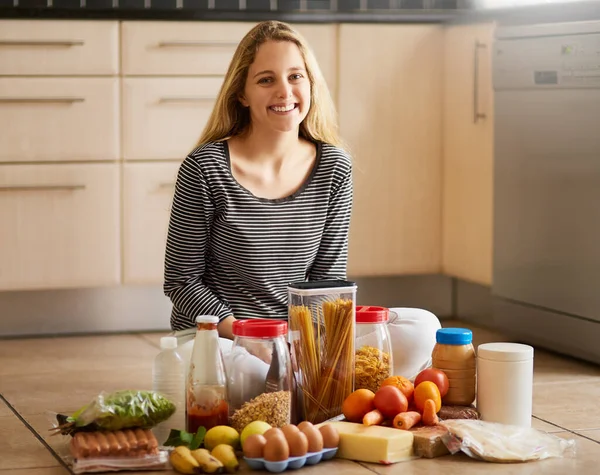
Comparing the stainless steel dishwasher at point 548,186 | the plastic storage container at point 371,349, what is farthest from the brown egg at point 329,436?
the stainless steel dishwasher at point 548,186

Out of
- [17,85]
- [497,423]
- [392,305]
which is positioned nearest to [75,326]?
[17,85]

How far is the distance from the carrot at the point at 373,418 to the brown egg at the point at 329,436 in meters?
0.07

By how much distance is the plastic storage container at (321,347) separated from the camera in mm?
2207

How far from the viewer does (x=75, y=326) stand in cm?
347

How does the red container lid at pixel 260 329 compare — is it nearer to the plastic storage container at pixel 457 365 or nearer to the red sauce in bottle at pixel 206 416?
the red sauce in bottle at pixel 206 416

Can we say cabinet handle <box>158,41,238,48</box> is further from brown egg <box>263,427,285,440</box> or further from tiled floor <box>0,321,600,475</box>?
brown egg <box>263,427,285,440</box>

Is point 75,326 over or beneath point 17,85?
beneath

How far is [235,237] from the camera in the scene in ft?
8.14

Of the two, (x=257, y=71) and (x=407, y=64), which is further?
(x=407, y=64)

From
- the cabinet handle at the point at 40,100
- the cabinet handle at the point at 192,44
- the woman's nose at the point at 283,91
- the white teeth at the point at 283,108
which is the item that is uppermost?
the cabinet handle at the point at 192,44

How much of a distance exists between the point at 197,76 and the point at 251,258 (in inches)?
41.6

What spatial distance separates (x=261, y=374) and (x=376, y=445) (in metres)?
0.26

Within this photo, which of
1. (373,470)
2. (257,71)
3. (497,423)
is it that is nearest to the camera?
(373,470)

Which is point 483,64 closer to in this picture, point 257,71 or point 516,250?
point 516,250
